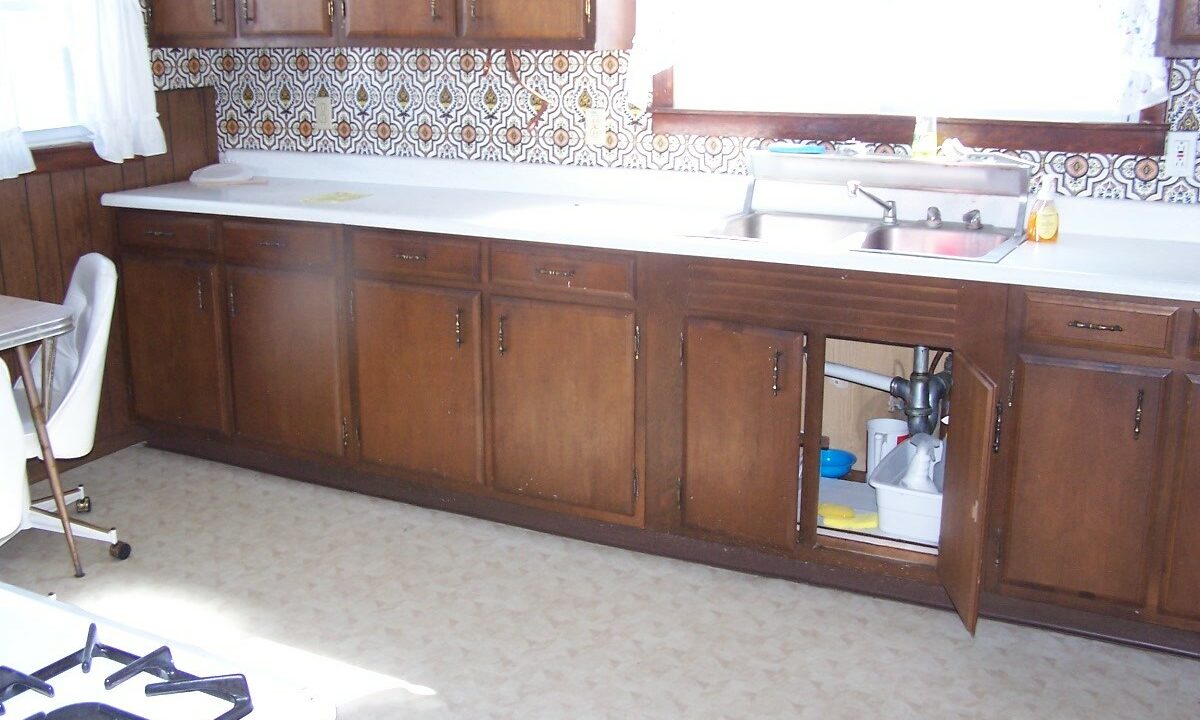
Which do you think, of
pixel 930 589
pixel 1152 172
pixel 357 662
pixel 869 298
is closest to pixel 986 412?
pixel 869 298

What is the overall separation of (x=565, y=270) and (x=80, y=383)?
130cm

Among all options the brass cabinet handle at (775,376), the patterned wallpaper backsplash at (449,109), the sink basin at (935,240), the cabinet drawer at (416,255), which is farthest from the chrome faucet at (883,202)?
the cabinet drawer at (416,255)

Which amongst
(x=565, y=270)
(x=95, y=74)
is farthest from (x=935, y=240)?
(x=95, y=74)

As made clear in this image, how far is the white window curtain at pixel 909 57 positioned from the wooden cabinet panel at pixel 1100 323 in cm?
62

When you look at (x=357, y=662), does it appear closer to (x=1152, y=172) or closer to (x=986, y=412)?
(x=986, y=412)

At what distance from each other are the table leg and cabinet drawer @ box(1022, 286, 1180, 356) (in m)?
2.41

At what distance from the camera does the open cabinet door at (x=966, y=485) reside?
8.79 feet

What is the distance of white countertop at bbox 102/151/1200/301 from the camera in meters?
2.78

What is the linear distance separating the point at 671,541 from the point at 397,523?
0.84 meters

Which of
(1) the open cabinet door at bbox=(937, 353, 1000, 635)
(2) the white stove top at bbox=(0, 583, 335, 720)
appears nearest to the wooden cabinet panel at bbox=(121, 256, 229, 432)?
(1) the open cabinet door at bbox=(937, 353, 1000, 635)

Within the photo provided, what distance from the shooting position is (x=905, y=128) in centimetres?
336

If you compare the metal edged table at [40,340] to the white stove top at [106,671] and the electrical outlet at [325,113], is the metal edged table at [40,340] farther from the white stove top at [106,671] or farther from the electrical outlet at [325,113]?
the white stove top at [106,671]

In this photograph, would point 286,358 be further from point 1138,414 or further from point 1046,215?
point 1138,414

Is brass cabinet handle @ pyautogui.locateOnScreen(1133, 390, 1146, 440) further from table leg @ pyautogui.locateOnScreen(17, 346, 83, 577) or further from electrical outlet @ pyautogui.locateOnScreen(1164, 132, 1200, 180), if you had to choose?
table leg @ pyautogui.locateOnScreen(17, 346, 83, 577)
